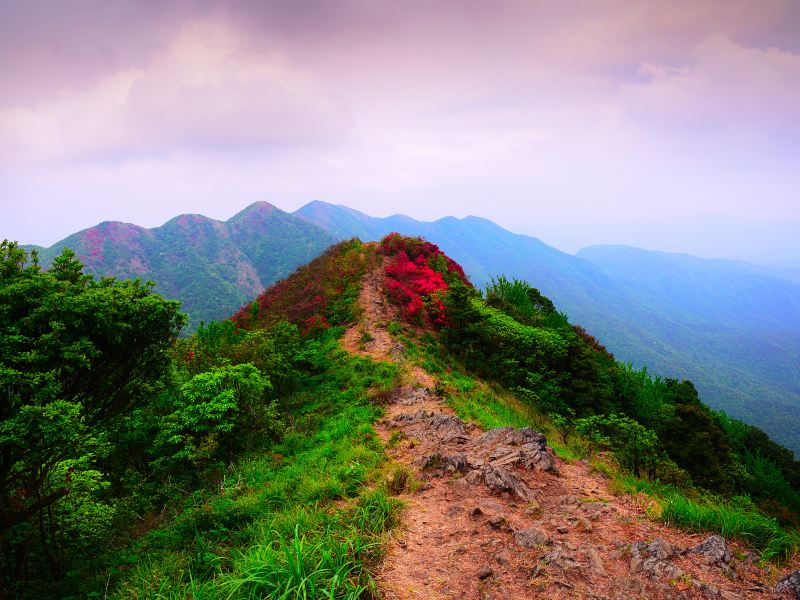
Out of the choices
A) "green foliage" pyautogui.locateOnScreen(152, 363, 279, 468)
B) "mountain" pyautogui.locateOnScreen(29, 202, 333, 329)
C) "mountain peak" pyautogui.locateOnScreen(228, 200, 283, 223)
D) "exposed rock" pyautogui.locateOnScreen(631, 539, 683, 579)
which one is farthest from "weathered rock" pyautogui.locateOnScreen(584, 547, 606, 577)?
"mountain peak" pyautogui.locateOnScreen(228, 200, 283, 223)

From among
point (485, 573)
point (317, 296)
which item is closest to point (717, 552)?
point (485, 573)

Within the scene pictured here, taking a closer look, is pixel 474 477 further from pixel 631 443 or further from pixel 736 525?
pixel 631 443

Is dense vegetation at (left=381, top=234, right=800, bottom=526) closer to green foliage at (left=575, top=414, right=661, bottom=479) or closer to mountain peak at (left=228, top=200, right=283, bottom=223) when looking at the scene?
green foliage at (left=575, top=414, right=661, bottom=479)

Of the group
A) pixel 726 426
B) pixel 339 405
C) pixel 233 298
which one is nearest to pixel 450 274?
pixel 339 405

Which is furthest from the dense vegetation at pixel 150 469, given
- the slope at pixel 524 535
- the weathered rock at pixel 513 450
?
the weathered rock at pixel 513 450

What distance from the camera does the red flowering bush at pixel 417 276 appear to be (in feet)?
86.6

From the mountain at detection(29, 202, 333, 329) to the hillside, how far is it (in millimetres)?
77345

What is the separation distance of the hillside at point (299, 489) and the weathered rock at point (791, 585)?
47mm

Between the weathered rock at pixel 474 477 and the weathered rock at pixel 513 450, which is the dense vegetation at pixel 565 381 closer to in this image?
the weathered rock at pixel 513 450

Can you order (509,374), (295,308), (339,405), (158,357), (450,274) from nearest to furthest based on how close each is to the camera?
1. (158,357)
2. (339,405)
3. (509,374)
4. (295,308)
5. (450,274)

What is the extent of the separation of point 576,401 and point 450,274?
15.0 meters

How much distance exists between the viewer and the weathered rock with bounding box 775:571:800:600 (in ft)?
15.3

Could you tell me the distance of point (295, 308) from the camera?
27.8m

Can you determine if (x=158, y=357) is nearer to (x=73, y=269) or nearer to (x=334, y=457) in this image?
(x=73, y=269)
